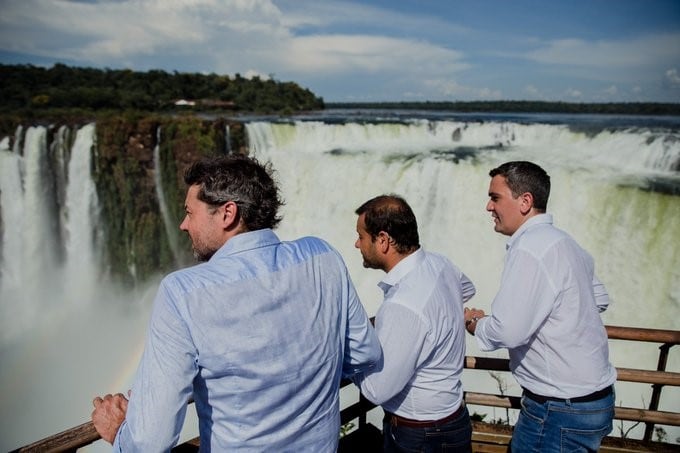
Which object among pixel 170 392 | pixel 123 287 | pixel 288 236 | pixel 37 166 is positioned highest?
pixel 170 392

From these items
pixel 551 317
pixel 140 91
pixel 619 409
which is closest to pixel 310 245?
pixel 551 317

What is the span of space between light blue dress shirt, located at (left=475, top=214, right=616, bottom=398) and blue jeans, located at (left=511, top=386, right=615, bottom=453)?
64mm

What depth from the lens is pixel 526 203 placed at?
6.58ft

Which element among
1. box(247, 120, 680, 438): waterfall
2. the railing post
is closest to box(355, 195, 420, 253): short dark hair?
the railing post

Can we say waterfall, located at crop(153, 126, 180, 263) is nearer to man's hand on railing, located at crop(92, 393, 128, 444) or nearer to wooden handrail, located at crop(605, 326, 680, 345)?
wooden handrail, located at crop(605, 326, 680, 345)

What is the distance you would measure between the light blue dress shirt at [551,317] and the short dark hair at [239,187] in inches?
37.1

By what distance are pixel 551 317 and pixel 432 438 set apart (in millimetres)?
635

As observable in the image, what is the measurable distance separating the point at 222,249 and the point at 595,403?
1.59 m

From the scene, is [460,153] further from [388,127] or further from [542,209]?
[542,209]

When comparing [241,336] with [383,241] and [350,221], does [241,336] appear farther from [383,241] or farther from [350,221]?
[350,221]

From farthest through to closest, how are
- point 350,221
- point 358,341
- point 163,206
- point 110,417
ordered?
point 163,206, point 350,221, point 358,341, point 110,417

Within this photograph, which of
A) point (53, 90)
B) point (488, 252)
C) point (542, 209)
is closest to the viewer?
point (542, 209)

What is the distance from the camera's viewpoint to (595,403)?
1.90m

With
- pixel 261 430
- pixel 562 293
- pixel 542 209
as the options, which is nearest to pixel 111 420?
pixel 261 430
